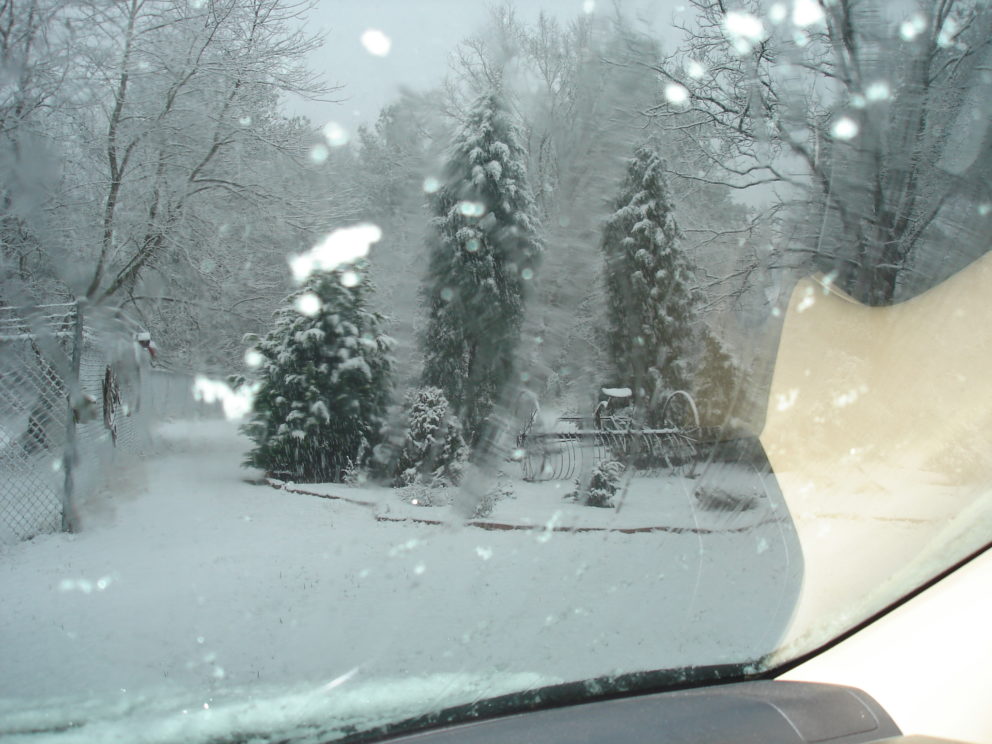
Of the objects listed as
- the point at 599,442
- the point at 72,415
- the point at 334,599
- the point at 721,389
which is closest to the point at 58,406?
the point at 72,415

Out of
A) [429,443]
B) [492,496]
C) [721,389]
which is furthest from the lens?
[721,389]

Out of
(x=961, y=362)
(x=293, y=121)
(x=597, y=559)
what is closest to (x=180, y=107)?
(x=293, y=121)

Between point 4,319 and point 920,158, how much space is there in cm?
286

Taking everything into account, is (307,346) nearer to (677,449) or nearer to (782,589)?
(677,449)

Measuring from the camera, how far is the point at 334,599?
216cm

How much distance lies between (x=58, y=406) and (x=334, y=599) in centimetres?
95

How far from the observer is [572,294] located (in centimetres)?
231

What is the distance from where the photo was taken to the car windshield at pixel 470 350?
6.62 ft

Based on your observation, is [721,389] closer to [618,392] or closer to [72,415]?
[618,392]

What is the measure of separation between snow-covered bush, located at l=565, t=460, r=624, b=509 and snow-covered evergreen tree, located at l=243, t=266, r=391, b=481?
749 mm

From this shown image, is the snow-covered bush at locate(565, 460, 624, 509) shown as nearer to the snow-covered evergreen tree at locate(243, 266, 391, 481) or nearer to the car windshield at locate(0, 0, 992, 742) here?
the car windshield at locate(0, 0, 992, 742)

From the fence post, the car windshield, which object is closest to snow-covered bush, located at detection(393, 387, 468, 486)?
the car windshield

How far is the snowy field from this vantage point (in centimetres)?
181

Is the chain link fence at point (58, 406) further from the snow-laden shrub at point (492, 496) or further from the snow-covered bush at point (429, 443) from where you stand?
the snow-laden shrub at point (492, 496)
